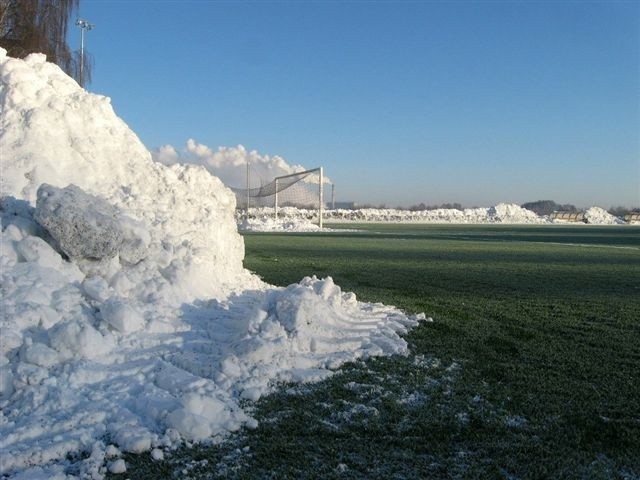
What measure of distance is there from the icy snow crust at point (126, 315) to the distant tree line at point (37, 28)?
10879 mm

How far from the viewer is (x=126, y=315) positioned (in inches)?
170

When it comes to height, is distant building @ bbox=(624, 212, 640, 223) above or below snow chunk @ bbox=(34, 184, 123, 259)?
above

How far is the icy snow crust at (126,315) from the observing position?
306 cm

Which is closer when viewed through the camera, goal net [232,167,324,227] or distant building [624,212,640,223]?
goal net [232,167,324,227]

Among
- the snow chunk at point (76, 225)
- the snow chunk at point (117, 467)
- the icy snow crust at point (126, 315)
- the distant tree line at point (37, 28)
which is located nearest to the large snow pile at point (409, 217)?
the distant tree line at point (37, 28)

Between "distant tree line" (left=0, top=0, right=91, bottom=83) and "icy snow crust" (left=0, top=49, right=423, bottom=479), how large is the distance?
10.9 meters

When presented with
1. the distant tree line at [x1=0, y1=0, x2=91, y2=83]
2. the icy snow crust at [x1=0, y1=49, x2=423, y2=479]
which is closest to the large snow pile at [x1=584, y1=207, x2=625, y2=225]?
the distant tree line at [x1=0, y1=0, x2=91, y2=83]

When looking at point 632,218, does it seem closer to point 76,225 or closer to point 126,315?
point 76,225

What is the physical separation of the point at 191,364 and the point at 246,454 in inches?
50.3

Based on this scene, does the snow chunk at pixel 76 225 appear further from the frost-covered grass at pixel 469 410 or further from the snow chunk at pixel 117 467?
the snow chunk at pixel 117 467

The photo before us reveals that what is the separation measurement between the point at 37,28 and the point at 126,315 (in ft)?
54.3

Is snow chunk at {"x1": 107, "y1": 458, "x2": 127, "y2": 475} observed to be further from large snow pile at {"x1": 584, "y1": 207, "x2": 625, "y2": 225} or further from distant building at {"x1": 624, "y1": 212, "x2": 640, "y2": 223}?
distant building at {"x1": 624, "y1": 212, "x2": 640, "y2": 223}

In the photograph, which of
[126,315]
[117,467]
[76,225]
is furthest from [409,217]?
[117,467]

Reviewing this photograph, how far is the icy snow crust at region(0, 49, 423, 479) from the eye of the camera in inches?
121
